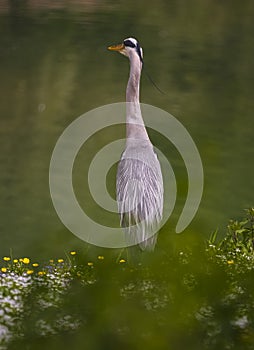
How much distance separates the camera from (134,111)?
544 cm

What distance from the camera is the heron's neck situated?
5.29 metres

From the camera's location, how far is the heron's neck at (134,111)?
17.4 ft

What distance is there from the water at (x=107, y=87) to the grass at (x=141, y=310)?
18cm

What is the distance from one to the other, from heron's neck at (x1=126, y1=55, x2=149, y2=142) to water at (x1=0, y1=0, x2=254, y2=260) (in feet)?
2.00

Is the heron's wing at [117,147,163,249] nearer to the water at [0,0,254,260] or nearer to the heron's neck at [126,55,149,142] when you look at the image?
the heron's neck at [126,55,149,142]

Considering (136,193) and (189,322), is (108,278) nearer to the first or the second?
(189,322)

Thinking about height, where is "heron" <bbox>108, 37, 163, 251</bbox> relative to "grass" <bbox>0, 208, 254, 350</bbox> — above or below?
above

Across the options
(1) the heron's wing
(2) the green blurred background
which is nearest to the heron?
(1) the heron's wing

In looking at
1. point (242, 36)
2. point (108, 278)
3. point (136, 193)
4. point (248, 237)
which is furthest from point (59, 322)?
point (242, 36)

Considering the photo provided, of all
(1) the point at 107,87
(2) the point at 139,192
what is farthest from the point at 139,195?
(1) the point at 107,87

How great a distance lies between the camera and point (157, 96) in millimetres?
16266

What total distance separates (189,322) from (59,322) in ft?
0.74

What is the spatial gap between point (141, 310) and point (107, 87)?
15.1 m

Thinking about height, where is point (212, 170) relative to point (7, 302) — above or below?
above
